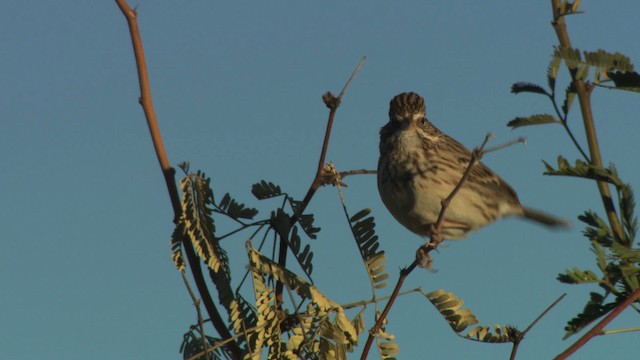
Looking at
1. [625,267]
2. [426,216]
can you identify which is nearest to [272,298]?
[625,267]

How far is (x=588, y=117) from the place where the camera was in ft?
8.69

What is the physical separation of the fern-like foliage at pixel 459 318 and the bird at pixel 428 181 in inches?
125

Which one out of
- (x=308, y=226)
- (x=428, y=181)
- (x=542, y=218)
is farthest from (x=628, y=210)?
(x=542, y=218)

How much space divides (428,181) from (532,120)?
3.30m

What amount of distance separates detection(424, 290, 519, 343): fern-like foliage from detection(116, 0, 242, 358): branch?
73 centimetres

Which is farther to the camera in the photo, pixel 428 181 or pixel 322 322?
pixel 428 181

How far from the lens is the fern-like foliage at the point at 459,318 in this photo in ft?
8.91

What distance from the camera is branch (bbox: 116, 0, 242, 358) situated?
2451 mm

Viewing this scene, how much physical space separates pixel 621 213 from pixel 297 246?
0.99 meters

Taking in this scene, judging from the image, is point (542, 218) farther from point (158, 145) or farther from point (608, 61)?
point (158, 145)

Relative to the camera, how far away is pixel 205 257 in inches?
107

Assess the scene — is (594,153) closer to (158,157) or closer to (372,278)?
(372,278)

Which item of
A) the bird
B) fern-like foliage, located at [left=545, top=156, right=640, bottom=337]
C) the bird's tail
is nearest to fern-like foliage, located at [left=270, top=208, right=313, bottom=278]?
fern-like foliage, located at [left=545, top=156, right=640, bottom=337]

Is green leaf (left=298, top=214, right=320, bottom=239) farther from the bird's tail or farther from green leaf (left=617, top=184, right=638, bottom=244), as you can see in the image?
the bird's tail
